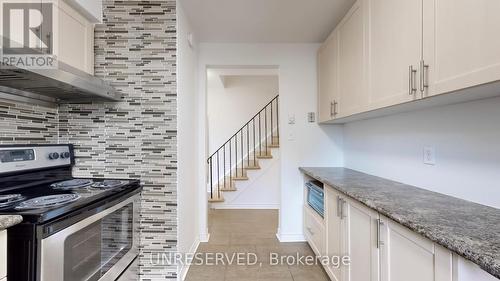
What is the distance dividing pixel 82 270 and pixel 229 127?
452cm

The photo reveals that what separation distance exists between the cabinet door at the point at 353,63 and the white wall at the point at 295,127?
759mm

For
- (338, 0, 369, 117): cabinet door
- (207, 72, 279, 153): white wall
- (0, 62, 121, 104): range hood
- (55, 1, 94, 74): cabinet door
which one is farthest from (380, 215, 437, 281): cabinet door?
(207, 72, 279, 153): white wall

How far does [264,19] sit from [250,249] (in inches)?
94.9

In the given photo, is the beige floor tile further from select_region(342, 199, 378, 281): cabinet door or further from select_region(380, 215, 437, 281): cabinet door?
select_region(380, 215, 437, 281): cabinet door

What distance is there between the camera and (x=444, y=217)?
3.82 feet

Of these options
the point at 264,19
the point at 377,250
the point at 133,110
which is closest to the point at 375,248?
the point at 377,250

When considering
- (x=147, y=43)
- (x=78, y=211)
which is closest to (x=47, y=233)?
(x=78, y=211)

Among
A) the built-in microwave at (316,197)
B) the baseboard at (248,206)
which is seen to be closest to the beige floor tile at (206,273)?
the built-in microwave at (316,197)

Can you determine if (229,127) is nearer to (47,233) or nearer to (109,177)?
(109,177)

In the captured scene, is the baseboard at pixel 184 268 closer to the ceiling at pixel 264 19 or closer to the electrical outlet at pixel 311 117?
the electrical outlet at pixel 311 117

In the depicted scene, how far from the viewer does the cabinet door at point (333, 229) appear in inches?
79.8

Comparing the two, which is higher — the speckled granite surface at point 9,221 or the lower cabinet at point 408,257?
the speckled granite surface at point 9,221

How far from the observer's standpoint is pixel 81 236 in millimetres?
1400

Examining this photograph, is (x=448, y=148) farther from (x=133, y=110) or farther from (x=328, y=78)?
(x=133, y=110)
